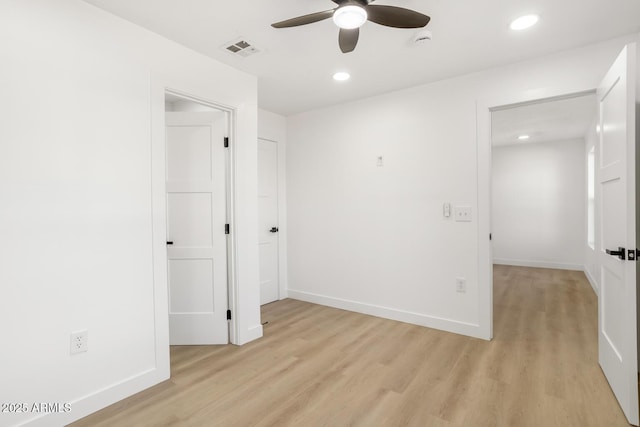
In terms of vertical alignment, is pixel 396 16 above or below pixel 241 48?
below

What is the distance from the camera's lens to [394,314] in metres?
3.58

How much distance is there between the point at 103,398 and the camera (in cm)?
202

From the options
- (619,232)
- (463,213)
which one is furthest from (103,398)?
(619,232)

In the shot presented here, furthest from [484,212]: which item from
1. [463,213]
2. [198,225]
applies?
[198,225]

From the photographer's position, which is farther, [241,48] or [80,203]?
[241,48]

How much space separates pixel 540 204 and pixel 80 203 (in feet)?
24.2

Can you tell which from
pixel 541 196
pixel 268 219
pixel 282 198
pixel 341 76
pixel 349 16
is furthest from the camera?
pixel 541 196

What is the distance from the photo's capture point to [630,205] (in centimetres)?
179

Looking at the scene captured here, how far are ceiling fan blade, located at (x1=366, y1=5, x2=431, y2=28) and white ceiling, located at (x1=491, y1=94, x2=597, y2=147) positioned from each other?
2332mm

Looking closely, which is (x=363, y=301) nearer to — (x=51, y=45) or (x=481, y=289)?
(x=481, y=289)

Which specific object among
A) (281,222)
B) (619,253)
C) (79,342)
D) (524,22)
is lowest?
(79,342)

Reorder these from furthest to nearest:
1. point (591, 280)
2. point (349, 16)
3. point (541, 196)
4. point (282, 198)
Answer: point (541, 196), point (591, 280), point (282, 198), point (349, 16)

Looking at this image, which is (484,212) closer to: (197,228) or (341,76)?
(341,76)

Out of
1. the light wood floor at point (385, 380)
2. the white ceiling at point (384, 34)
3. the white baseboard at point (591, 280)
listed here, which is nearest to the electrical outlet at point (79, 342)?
the light wood floor at point (385, 380)
